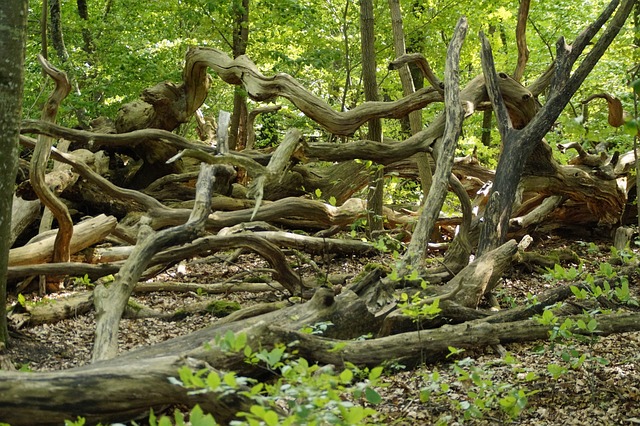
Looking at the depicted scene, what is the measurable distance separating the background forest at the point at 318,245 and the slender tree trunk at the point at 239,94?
0.06m

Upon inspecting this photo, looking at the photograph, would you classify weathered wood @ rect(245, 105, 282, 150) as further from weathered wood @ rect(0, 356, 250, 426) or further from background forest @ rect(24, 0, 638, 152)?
weathered wood @ rect(0, 356, 250, 426)

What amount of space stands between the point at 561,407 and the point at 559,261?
4292 millimetres

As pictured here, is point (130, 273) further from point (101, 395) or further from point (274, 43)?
point (274, 43)

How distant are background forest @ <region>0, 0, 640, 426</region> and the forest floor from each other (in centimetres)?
2

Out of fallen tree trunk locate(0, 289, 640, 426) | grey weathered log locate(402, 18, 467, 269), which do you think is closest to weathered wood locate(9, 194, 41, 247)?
fallen tree trunk locate(0, 289, 640, 426)

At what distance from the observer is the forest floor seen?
4086 millimetres

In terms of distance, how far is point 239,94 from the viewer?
452 inches

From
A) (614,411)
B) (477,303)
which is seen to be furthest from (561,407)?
(477,303)

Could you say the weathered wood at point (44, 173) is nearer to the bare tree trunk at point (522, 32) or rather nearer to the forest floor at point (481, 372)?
the forest floor at point (481, 372)

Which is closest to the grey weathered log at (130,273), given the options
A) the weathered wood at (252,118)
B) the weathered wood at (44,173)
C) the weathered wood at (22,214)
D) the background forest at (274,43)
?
the weathered wood at (44,173)

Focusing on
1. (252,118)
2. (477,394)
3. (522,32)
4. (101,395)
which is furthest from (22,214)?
(522,32)

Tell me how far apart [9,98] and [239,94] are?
Result: 22.2 feet

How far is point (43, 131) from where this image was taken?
6.89 metres

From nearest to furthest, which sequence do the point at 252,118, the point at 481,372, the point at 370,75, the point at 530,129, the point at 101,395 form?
the point at 101,395
the point at 481,372
the point at 530,129
the point at 370,75
the point at 252,118
